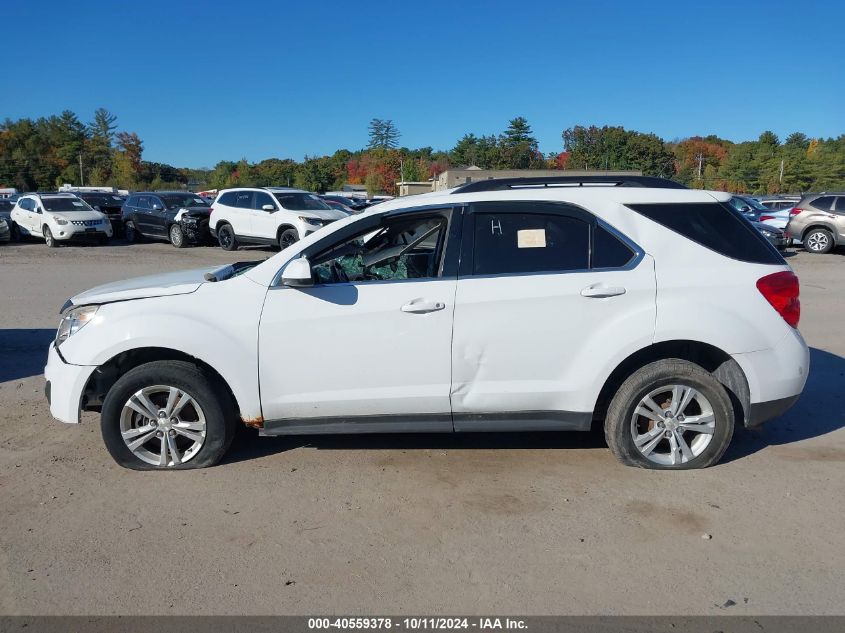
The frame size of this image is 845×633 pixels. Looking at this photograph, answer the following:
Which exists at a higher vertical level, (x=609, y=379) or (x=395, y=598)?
(x=609, y=379)

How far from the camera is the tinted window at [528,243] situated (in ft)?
14.7

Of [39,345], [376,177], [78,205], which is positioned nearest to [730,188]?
[376,177]

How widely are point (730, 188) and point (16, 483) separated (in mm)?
82275

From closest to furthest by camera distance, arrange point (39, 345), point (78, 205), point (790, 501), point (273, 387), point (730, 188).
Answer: point (790, 501) < point (273, 387) < point (39, 345) < point (78, 205) < point (730, 188)

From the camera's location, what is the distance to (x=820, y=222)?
19422 mm

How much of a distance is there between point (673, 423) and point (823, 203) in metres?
18.2

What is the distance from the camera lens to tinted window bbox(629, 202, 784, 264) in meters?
4.53

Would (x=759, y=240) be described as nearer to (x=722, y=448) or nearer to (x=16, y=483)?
(x=722, y=448)

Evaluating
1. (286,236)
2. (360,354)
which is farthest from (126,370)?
(286,236)

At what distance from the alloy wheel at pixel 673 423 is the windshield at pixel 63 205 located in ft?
73.4

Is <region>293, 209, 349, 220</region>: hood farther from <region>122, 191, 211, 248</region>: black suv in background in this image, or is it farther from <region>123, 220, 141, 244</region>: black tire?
<region>123, 220, 141, 244</region>: black tire

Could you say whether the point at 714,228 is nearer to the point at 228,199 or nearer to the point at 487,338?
the point at 487,338

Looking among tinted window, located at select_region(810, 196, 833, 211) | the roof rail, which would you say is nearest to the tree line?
tinted window, located at select_region(810, 196, 833, 211)

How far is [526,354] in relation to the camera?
4.39 meters
